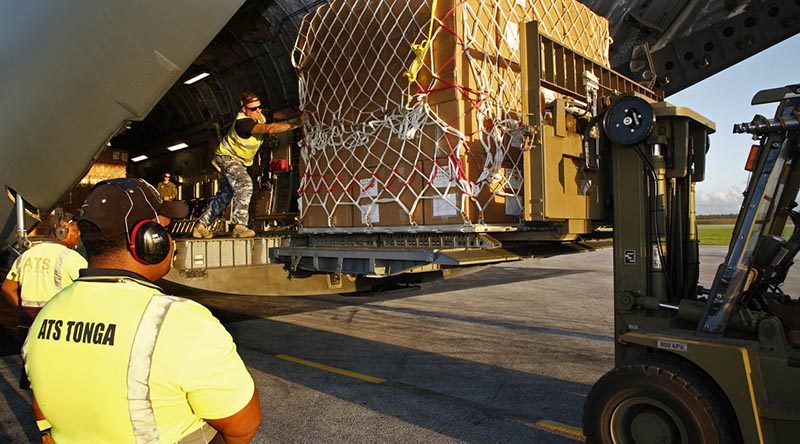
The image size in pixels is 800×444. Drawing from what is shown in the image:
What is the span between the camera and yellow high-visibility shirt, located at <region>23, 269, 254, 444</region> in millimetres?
1457

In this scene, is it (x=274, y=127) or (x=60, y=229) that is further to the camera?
(x=274, y=127)

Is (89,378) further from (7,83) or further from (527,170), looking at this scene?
(7,83)

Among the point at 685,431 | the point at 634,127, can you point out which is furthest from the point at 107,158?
the point at 685,431

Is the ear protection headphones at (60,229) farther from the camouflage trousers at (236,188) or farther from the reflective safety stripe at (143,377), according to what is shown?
the reflective safety stripe at (143,377)

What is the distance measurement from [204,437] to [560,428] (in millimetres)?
3186

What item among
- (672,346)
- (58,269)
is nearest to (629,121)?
(672,346)

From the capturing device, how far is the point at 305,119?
603 cm

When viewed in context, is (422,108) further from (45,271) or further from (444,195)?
(45,271)

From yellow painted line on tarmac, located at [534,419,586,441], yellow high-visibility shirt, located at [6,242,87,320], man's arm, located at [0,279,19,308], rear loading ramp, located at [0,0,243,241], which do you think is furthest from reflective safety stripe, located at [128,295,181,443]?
man's arm, located at [0,279,19,308]

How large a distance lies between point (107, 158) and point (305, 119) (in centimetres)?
647

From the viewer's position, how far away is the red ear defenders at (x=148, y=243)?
66.2 inches

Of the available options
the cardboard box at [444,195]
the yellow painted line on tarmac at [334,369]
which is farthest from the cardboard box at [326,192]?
the yellow painted line on tarmac at [334,369]

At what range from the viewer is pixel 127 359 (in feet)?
4.75

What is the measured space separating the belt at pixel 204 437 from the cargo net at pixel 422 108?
10.0ft
